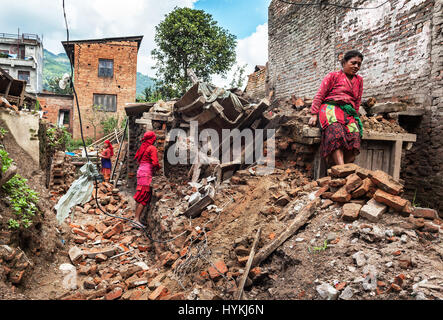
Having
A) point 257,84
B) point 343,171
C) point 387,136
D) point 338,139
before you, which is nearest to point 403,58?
point 387,136

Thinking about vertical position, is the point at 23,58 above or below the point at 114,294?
above

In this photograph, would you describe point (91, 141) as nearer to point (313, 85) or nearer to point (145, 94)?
point (145, 94)

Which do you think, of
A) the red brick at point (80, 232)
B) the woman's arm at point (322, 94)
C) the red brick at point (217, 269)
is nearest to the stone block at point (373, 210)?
the woman's arm at point (322, 94)

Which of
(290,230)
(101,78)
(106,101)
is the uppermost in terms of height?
(101,78)

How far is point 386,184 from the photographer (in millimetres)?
2729

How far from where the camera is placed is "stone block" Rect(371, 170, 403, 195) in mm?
2705

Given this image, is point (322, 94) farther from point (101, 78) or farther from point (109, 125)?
point (101, 78)

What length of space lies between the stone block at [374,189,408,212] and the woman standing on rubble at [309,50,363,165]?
0.91 m

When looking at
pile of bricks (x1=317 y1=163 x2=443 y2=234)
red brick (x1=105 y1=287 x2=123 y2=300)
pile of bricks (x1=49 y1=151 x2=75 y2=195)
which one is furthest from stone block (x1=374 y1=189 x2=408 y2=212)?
pile of bricks (x1=49 y1=151 x2=75 y2=195)

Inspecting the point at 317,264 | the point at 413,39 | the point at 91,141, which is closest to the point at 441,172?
the point at 413,39

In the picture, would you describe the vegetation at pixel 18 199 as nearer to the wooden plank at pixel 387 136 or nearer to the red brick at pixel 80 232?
the red brick at pixel 80 232

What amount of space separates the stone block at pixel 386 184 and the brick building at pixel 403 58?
10.2 ft

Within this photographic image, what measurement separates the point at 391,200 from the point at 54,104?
21173 millimetres

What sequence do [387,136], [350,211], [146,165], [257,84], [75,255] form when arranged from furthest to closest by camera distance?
[257,84] → [146,165] → [387,136] → [75,255] → [350,211]
